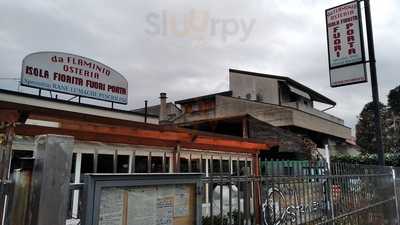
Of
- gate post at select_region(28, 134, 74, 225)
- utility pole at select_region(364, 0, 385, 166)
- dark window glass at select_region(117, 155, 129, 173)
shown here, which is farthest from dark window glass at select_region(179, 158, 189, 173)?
gate post at select_region(28, 134, 74, 225)

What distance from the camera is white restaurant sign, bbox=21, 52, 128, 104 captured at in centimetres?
1098

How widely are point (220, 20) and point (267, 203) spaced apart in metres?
6.25

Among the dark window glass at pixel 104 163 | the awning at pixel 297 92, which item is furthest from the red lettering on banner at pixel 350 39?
the awning at pixel 297 92

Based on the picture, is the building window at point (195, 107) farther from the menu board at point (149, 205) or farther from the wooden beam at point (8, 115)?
the menu board at point (149, 205)

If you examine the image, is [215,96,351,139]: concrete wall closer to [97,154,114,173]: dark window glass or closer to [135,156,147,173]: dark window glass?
[135,156,147,173]: dark window glass

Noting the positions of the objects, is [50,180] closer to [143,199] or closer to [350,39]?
[143,199]

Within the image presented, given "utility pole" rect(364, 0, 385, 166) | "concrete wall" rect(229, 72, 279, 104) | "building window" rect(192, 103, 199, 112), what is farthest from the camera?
"building window" rect(192, 103, 199, 112)

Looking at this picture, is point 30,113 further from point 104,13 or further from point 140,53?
point 140,53

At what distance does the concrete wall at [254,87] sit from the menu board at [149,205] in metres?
28.1

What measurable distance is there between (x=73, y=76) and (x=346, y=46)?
27.7ft

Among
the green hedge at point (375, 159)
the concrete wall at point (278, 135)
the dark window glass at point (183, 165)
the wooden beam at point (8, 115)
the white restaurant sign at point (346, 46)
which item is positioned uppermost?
the white restaurant sign at point (346, 46)

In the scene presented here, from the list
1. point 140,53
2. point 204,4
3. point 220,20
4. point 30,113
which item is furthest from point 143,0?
point 140,53

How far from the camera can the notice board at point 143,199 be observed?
2.08 m

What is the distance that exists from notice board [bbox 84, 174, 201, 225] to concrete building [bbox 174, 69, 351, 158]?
2296 centimetres
